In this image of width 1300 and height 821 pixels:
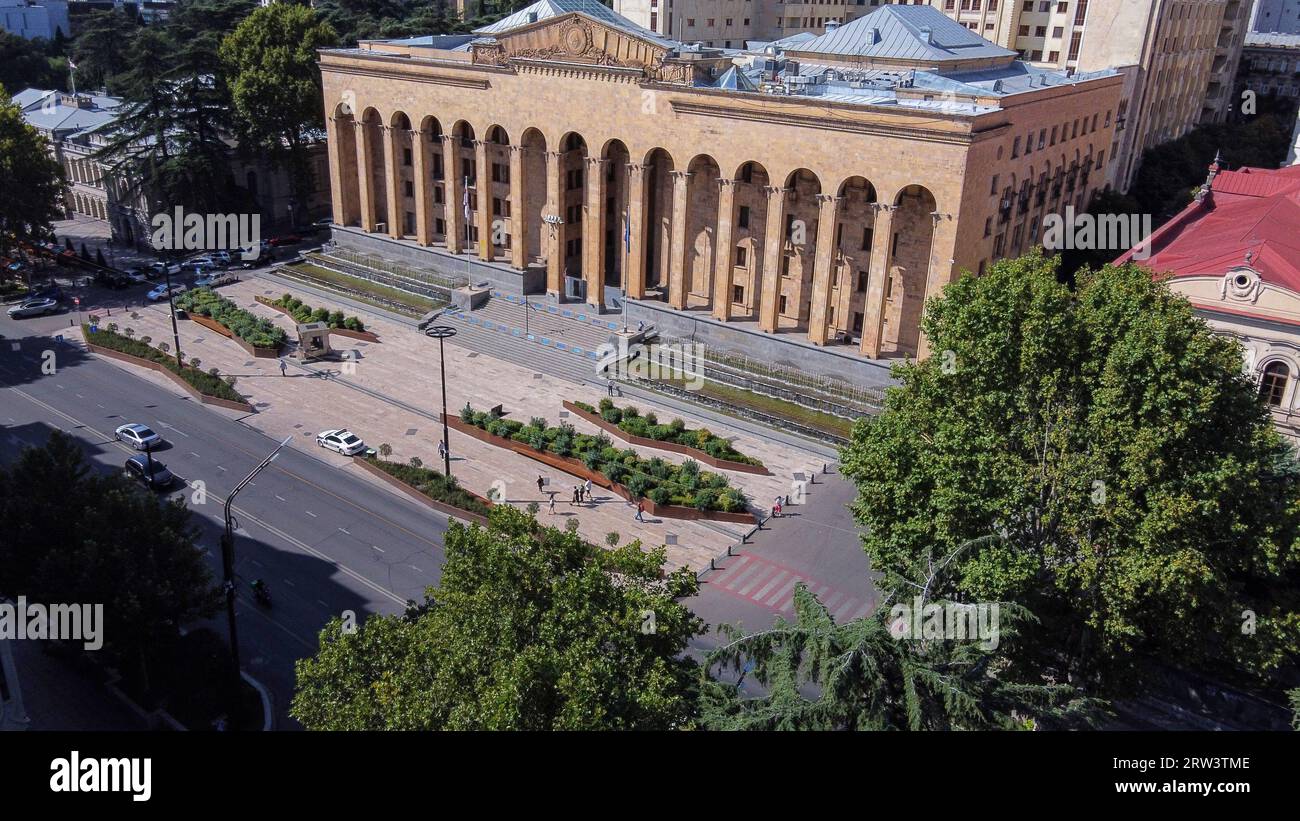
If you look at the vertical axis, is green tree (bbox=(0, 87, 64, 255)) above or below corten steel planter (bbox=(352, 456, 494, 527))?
above

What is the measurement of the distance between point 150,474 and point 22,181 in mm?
39715

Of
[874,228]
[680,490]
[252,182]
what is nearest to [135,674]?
[680,490]

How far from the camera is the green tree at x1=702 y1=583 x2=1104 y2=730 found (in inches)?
826

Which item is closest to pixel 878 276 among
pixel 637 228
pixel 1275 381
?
pixel 637 228

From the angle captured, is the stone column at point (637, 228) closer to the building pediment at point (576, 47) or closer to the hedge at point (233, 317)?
the building pediment at point (576, 47)

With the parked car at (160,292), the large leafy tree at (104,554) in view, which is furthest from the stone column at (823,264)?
the parked car at (160,292)

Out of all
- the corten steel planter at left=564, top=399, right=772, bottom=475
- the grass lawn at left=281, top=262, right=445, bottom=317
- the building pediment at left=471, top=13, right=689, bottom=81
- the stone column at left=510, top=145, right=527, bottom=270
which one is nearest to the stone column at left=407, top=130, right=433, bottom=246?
the grass lawn at left=281, top=262, right=445, bottom=317

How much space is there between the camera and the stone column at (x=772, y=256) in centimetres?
5816

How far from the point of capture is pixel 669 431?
52469mm

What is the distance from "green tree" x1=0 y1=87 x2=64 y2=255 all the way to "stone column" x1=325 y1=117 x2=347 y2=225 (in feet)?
66.2

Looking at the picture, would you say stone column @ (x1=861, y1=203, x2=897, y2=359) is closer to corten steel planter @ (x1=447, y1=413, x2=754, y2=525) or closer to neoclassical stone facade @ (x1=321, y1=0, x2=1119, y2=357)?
neoclassical stone facade @ (x1=321, y1=0, x2=1119, y2=357)

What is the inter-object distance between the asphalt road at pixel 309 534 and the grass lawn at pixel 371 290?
1818 centimetres

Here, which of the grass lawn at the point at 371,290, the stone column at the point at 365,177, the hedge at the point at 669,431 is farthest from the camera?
the stone column at the point at 365,177

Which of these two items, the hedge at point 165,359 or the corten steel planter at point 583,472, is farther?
the hedge at point 165,359
